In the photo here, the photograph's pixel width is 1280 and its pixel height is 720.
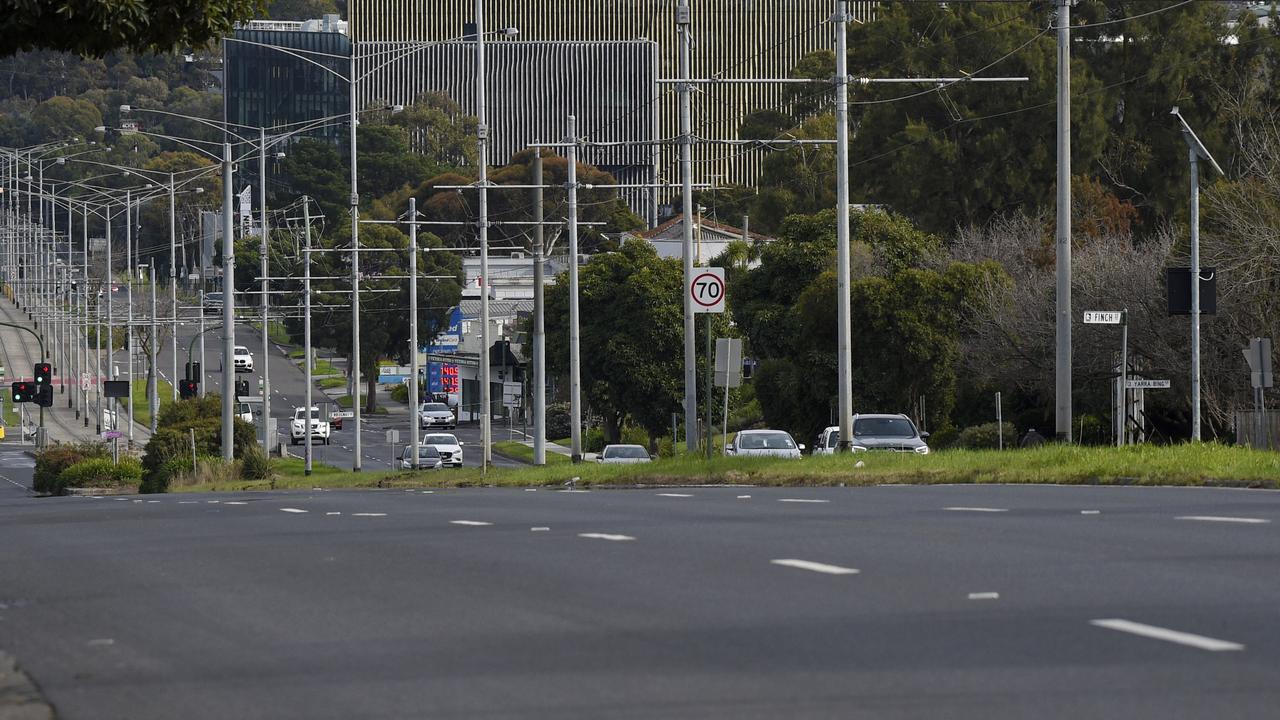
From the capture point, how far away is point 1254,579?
38.2 ft

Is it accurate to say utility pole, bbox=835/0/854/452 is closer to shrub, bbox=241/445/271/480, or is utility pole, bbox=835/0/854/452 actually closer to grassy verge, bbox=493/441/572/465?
shrub, bbox=241/445/271/480

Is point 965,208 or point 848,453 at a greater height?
point 965,208

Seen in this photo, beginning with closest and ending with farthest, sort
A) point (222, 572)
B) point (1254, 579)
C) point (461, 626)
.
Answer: point (461, 626)
point (1254, 579)
point (222, 572)

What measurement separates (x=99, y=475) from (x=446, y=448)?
1630 cm

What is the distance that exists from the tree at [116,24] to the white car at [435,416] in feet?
274

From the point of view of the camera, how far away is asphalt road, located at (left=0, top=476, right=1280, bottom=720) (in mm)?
8359

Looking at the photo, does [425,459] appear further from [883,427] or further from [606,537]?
[606,537]

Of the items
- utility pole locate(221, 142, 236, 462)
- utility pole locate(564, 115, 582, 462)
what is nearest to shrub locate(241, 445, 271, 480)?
utility pole locate(221, 142, 236, 462)

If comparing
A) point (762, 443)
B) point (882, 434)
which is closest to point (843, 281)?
point (882, 434)

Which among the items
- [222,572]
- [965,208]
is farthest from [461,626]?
[965,208]

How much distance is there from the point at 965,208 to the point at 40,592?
60.1m

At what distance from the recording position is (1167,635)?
9.42 m

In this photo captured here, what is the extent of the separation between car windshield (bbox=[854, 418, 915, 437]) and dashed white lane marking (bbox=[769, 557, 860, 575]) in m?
28.5

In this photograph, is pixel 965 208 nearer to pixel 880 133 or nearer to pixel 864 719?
pixel 880 133
